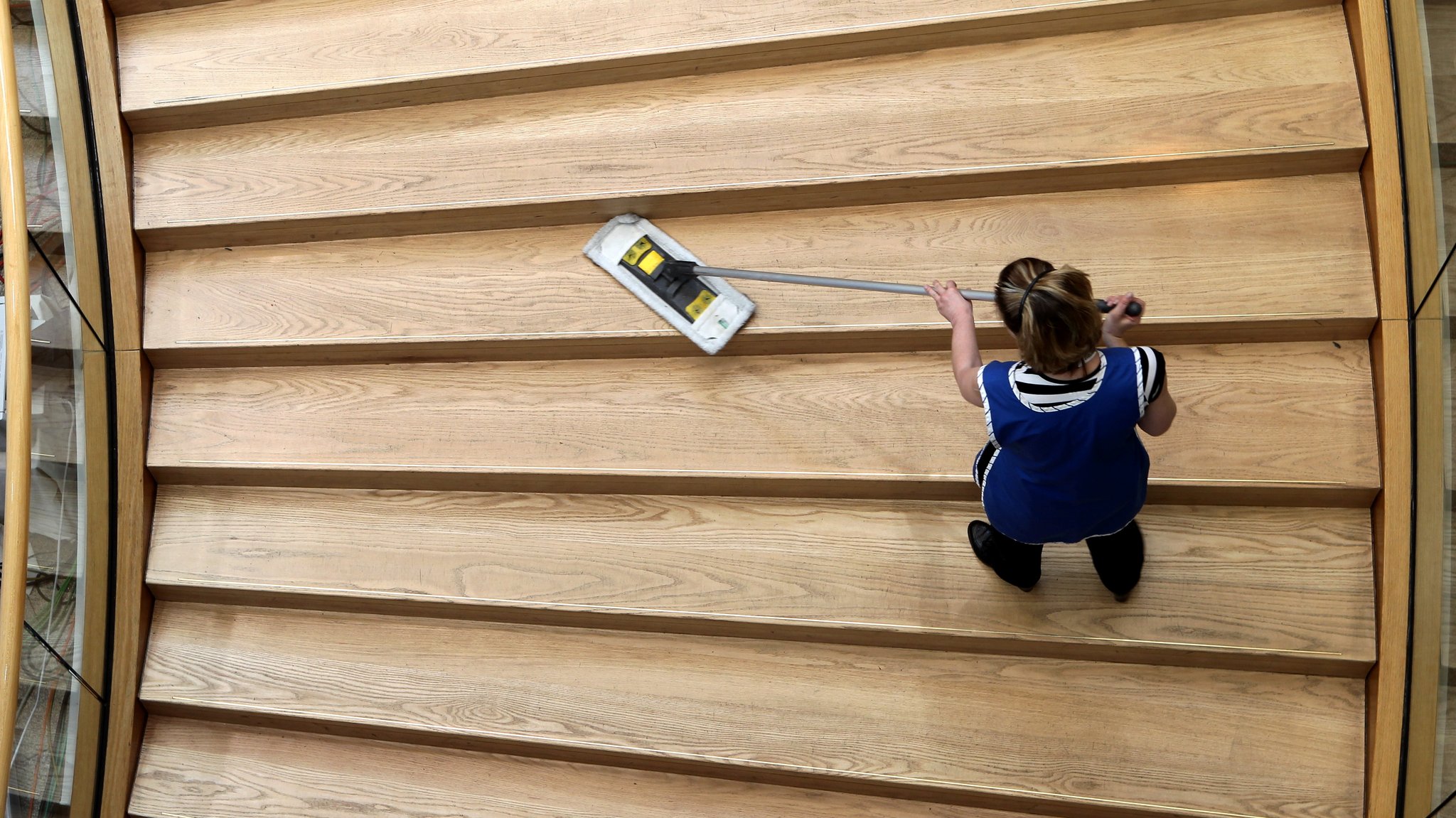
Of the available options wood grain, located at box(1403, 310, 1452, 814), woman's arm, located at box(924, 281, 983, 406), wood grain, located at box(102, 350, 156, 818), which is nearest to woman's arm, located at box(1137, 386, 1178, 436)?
woman's arm, located at box(924, 281, 983, 406)

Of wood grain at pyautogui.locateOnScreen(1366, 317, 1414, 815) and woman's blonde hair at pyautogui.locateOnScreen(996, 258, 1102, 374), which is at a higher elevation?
woman's blonde hair at pyautogui.locateOnScreen(996, 258, 1102, 374)

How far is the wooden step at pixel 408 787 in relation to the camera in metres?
2.15

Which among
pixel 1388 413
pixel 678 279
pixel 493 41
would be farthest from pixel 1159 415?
pixel 493 41

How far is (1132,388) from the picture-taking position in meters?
1.49

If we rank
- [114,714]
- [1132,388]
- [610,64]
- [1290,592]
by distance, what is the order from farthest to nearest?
1. [114,714]
2. [610,64]
3. [1290,592]
4. [1132,388]

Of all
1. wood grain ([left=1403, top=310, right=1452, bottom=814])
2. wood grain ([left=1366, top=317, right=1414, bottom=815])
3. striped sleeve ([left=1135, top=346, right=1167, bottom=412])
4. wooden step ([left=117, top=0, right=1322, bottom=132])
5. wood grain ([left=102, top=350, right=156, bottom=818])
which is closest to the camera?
striped sleeve ([left=1135, top=346, right=1167, bottom=412])

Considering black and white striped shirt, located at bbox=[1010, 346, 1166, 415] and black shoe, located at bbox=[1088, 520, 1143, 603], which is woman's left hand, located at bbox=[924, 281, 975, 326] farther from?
black shoe, located at bbox=[1088, 520, 1143, 603]

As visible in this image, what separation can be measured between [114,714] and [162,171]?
1.36 m

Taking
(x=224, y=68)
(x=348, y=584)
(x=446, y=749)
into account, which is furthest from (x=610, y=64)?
(x=446, y=749)

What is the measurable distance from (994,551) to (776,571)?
0.46 meters

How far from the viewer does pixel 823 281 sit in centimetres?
205

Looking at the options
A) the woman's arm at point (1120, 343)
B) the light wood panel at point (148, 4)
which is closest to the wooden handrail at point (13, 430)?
the light wood panel at point (148, 4)

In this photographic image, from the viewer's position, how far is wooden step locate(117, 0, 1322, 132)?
211 cm

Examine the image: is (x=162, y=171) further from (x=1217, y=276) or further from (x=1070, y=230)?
(x=1217, y=276)
